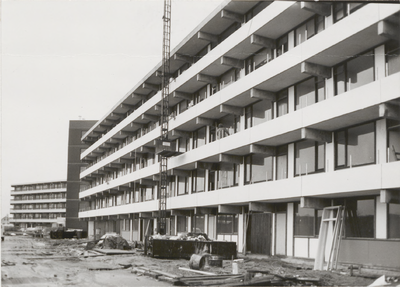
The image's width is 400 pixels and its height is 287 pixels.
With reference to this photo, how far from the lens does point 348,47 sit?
2088cm

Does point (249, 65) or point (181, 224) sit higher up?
point (249, 65)

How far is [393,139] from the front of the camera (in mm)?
19406

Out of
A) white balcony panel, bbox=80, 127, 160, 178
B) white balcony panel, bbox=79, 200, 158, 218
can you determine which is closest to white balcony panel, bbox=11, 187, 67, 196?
white balcony panel, bbox=79, 200, 158, 218

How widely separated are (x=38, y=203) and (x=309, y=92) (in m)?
119

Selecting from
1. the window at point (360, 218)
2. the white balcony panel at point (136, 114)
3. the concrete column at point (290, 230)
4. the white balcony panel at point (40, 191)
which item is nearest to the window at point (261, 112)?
the concrete column at point (290, 230)

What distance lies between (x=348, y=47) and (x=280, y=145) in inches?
307

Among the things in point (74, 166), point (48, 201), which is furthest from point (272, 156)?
point (48, 201)

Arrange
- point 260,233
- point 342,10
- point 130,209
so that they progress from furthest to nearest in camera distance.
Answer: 1. point 130,209
2. point 260,233
3. point 342,10

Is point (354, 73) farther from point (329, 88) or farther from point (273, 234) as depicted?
point (273, 234)

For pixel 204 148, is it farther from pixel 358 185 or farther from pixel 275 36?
pixel 358 185

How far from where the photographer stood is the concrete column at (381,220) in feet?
63.7

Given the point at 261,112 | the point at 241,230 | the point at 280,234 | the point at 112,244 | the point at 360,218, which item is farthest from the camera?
the point at 112,244

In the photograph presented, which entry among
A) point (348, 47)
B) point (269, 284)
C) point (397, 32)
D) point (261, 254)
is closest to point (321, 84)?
point (348, 47)

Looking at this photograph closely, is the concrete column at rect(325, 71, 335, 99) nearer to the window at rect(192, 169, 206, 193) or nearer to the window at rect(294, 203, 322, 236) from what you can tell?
the window at rect(294, 203, 322, 236)
